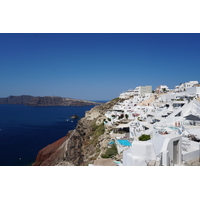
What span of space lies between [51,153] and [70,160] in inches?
216

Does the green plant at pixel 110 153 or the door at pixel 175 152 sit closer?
the door at pixel 175 152

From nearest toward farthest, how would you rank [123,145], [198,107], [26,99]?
[123,145]
[198,107]
[26,99]

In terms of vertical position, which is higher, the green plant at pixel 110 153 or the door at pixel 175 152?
the door at pixel 175 152

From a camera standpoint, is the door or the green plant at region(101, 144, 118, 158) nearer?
the door

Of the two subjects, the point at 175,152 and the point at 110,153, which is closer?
the point at 175,152

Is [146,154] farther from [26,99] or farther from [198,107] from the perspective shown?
[26,99]

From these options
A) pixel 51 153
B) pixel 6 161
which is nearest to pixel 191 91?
pixel 51 153

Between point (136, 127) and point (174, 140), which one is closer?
point (174, 140)

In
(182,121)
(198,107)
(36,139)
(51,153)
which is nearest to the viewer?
(182,121)

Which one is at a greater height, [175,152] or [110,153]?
[175,152]

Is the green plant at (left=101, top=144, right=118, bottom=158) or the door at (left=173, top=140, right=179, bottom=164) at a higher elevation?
the door at (left=173, top=140, right=179, bottom=164)

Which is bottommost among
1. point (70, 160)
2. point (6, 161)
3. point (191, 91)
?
point (6, 161)

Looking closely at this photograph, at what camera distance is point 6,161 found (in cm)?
1664

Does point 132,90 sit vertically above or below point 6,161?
above
